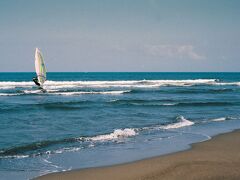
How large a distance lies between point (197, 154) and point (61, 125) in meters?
8.55

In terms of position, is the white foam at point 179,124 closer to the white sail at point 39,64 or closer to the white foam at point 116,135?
the white foam at point 116,135

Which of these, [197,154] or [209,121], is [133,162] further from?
[209,121]

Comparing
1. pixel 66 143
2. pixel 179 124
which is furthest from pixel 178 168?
pixel 179 124

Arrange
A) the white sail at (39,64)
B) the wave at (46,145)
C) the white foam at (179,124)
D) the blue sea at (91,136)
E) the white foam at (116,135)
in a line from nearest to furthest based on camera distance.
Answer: the blue sea at (91,136) → the wave at (46,145) → the white foam at (116,135) → the white foam at (179,124) → the white sail at (39,64)

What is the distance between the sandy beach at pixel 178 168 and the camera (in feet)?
29.6

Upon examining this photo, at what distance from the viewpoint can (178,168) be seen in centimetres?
969

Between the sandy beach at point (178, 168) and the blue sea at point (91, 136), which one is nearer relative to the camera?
the sandy beach at point (178, 168)

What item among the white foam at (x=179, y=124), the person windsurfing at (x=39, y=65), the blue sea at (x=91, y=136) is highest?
A: the person windsurfing at (x=39, y=65)

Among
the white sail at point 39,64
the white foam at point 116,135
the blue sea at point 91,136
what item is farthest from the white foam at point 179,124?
the white sail at point 39,64

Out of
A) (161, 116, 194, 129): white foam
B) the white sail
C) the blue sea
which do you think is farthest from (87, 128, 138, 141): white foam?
the white sail

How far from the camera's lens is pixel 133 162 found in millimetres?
10641

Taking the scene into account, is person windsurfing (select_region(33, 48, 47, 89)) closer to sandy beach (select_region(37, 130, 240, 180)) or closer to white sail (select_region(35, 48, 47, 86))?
white sail (select_region(35, 48, 47, 86))

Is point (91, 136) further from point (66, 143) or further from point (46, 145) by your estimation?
point (46, 145)

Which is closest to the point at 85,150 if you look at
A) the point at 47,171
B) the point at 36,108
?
the point at 47,171
